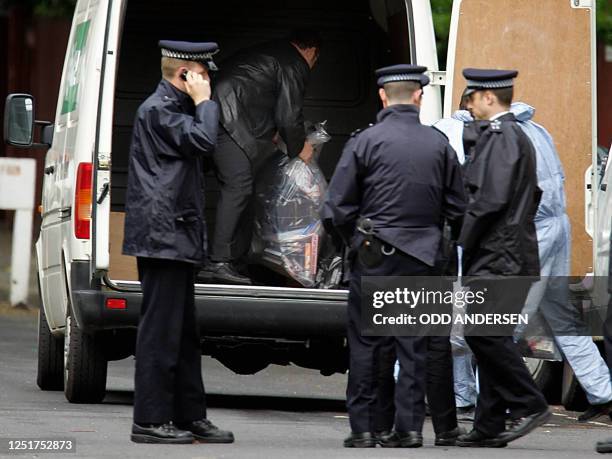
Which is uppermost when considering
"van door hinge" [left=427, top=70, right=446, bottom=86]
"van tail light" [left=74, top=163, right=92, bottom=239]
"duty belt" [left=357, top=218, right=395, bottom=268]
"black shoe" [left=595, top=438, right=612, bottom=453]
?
"van door hinge" [left=427, top=70, right=446, bottom=86]

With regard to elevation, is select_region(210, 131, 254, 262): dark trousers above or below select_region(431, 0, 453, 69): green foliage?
below

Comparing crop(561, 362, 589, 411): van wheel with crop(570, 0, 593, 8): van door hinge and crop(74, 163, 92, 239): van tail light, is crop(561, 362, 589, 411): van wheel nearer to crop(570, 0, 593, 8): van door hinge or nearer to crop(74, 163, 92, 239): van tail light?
crop(570, 0, 593, 8): van door hinge

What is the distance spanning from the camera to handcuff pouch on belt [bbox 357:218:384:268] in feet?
25.0

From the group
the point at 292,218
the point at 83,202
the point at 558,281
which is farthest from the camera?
the point at 292,218

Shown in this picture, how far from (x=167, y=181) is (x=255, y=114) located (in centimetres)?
345

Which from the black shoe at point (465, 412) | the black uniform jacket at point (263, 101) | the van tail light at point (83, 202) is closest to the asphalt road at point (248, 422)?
the black shoe at point (465, 412)

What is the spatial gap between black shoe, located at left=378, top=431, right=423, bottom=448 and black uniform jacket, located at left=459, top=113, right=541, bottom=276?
2.50ft

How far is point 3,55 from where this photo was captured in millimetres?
32781

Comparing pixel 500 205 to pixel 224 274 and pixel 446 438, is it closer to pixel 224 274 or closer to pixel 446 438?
pixel 446 438

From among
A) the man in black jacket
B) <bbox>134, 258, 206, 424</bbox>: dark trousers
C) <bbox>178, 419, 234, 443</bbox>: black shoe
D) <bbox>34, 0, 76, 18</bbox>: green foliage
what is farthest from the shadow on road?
<bbox>34, 0, 76, 18</bbox>: green foliage

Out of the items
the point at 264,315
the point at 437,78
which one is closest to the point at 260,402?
the point at 264,315

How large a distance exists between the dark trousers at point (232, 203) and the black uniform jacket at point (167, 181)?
8.73 feet

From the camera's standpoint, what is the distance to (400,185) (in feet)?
25.0

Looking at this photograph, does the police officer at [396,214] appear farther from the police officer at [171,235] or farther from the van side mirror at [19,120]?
the van side mirror at [19,120]
